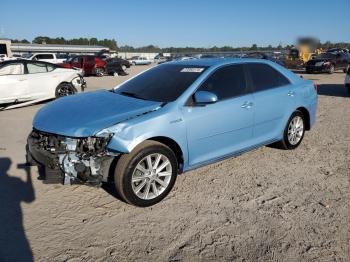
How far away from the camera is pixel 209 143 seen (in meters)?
4.68

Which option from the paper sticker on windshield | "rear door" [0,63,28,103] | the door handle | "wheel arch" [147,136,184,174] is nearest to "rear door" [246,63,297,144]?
the door handle

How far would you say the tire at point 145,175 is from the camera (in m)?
3.94

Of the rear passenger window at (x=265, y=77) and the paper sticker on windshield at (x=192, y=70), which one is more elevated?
the paper sticker on windshield at (x=192, y=70)

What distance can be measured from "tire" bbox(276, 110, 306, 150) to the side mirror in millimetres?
2091

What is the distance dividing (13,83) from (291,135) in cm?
828

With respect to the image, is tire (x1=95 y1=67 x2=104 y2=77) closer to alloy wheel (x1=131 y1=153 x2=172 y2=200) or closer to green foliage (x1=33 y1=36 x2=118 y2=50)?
alloy wheel (x1=131 y1=153 x2=172 y2=200)

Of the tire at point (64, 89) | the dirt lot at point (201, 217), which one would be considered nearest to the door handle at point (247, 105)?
the dirt lot at point (201, 217)

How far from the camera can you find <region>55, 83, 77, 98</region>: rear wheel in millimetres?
11812

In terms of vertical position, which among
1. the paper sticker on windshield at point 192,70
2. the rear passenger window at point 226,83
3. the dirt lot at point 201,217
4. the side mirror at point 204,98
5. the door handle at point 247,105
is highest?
the paper sticker on windshield at point 192,70

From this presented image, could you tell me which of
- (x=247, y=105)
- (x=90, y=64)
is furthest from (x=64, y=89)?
(x=90, y=64)

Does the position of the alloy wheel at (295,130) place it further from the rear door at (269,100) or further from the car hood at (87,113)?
the car hood at (87,113)

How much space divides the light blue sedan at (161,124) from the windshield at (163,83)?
2 cm

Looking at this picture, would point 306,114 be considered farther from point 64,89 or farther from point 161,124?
point 64,89

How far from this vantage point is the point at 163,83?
16.6 feet
